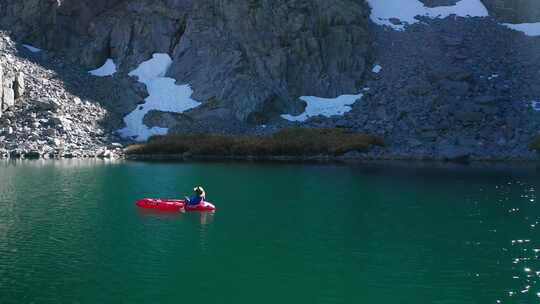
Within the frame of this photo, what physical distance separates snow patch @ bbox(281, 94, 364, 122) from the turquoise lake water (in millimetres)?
35684

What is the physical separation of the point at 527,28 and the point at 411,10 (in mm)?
18648

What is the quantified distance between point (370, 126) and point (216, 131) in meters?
20.0

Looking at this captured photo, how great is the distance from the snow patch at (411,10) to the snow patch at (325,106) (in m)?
19.4

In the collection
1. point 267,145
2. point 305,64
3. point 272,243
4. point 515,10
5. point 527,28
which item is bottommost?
point 272,243

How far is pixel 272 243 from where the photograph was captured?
23.0 metres

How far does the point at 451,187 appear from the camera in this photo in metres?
42.8

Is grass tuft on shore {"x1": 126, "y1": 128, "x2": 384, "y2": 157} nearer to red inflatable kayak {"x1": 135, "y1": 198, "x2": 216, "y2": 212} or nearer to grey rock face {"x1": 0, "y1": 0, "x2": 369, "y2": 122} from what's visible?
grey rock face {"x1": 0, "y1": 0, "x2": 369, "y2": 122}

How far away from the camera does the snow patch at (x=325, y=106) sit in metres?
79.1

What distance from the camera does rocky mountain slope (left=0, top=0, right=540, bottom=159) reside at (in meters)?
72.9

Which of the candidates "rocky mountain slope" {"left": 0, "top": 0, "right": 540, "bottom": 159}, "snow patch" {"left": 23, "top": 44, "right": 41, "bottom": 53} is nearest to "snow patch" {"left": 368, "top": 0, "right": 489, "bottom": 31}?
"rocky mountain slope" {"left": 0, "top": 0, "right": 540, "bottom": 159}

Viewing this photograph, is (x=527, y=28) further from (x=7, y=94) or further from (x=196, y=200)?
(x=196, y=200)

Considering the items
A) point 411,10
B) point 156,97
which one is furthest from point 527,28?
point 156,97

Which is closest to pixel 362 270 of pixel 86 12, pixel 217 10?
pixel 217 10

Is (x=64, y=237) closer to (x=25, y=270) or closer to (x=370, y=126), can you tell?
(x=25, y=270)
